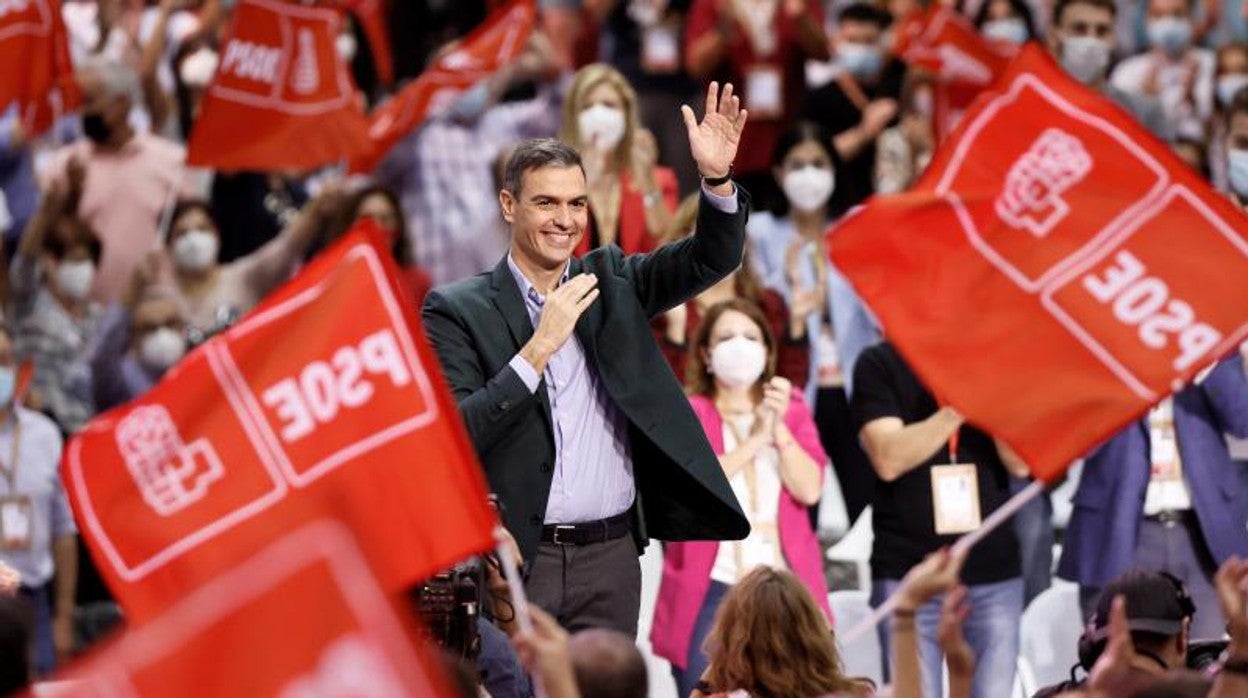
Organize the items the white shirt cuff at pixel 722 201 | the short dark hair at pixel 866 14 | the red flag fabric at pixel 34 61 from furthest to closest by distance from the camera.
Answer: the short dark hair at pixel 866 14
the red flag fabric at pixel 34 61
the white shirt cuff at pixel 722 201

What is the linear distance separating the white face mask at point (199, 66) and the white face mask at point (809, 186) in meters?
3.89

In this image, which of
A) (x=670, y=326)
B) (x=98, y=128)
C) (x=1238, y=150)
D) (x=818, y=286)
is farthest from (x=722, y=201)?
(x=98, y=128)

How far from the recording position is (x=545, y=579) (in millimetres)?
7051

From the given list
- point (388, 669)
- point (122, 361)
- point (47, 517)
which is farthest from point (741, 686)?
point (122, 361)

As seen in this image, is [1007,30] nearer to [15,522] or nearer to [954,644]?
[15,522]

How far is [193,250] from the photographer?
1224 centimetres

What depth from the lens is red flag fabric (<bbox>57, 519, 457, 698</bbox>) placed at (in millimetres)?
4273

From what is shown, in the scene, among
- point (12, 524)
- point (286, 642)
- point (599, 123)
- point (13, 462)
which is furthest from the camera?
point (599, 123)

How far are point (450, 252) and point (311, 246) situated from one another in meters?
0.65

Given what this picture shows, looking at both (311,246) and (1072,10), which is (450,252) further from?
(1072,10)

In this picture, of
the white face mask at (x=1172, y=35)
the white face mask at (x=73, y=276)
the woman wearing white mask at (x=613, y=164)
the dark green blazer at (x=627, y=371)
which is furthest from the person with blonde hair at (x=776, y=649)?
the white face mask at (x=1172, y=35)

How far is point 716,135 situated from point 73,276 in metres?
6.18

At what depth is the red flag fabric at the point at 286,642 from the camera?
427 centimetres

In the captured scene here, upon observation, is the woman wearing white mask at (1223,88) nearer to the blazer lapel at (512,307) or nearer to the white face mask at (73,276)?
the white face mask at (73,276)
